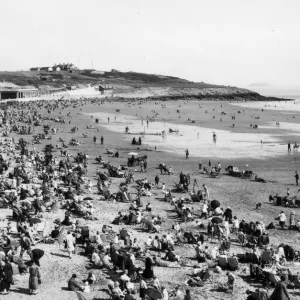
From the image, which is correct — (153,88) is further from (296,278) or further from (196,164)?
(296,278)

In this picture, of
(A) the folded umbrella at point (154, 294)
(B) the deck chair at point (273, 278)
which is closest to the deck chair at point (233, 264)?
(B) the deck chair at point (273, 278)

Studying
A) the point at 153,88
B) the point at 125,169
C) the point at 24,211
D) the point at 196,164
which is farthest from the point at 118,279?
the point at 153,88

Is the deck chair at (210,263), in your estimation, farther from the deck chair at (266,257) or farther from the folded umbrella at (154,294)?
the folded umbrella at (154,294)

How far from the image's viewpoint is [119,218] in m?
20.3

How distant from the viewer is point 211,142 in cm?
4866

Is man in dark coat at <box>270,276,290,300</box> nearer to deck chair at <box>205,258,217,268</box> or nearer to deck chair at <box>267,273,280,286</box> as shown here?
deck chair at <box>267,273,280,286</box>

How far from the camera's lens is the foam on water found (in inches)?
1652

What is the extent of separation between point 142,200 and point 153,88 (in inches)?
6306

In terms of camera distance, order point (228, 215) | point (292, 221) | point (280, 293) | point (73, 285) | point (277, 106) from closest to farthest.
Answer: point (280, 293)
point (73, 285)
point (228, 215)
point (292, 221)
point (277, 106)

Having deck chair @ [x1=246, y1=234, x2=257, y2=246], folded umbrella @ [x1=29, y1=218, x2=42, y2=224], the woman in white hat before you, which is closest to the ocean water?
the woman in white hat

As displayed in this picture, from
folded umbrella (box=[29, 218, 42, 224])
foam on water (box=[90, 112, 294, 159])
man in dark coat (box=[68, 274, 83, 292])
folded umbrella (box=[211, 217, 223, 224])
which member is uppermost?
foam on water (box=[90, 112, 294, 159])

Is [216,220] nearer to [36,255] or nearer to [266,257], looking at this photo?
[266,257]

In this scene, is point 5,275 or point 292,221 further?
point 292,221

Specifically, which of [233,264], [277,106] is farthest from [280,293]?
[277,106]
